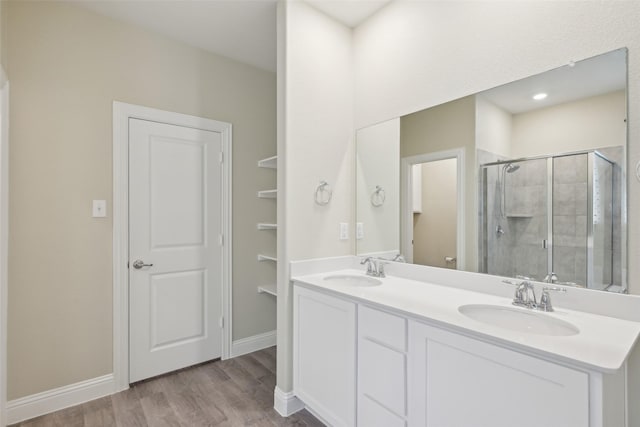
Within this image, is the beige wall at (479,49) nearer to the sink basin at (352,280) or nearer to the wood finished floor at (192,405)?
the sink basin at (352,280)

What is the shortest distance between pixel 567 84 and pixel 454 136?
0.54m

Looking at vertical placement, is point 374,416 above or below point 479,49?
below

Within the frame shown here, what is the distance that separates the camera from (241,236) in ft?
9.23

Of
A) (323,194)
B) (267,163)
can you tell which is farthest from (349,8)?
(267,163)

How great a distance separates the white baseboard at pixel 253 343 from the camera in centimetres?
276

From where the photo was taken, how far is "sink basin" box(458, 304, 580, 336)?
1.19 metres

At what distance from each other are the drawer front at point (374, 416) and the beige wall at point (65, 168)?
1.83 metres

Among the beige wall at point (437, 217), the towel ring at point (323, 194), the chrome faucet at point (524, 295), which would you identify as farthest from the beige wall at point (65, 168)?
the chrome faucet at point (524, 295)

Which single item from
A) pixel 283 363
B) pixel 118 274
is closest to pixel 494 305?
pixel 283 363

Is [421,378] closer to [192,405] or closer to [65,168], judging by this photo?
[192,405]

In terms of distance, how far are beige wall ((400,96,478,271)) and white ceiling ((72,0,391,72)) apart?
0.89 m

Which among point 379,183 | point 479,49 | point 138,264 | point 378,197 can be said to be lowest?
point 138,264

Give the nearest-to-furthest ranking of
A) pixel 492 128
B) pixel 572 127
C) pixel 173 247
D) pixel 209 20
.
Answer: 1. pixel 572 127
2. pixel 492 128
3. pixel 209 20
4. pixel 173 247

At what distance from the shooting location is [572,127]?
4.43 ft
